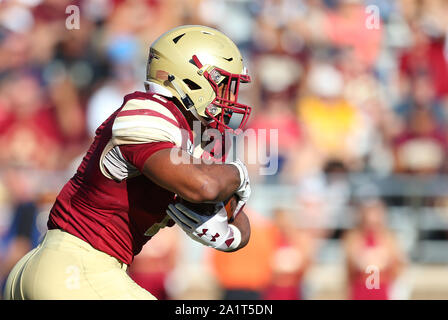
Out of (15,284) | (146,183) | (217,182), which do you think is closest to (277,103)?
(146,183)

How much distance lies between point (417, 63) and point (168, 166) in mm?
6085

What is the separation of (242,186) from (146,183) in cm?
44

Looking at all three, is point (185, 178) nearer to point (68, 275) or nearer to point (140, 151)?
point (140, 151)

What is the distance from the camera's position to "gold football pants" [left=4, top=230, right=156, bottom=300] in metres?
3.12

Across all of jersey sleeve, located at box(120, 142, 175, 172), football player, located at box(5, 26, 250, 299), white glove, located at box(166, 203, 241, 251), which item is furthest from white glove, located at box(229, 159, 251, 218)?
jersey sleeve, located at box(120, 142, 175, 172)

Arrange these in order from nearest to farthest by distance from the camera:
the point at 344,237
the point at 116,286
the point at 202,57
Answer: the point at 116,286 < the point at 202,57 < the point at 344,237

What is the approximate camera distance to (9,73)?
7.84 m

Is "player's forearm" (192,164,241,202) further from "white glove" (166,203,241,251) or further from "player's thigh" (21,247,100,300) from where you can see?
"player's thigh" (21,247,100,300)

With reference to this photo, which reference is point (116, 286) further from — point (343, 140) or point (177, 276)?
point (343, 140)

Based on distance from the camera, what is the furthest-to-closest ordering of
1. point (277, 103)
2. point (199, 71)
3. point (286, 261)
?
point (277, 103)
point (286, 261)
point (199, 71)

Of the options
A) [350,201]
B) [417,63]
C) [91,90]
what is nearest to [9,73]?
[91,90]

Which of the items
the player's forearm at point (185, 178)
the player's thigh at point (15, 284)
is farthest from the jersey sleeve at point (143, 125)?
the player's thigh at point (15, 284)

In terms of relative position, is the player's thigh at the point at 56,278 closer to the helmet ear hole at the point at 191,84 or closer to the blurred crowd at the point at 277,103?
the helmet ear hole at the point at 191,84

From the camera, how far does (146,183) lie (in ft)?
10.9
